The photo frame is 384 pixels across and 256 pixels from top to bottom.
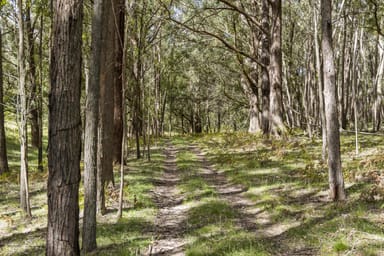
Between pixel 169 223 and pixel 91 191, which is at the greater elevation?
pixel 91 191

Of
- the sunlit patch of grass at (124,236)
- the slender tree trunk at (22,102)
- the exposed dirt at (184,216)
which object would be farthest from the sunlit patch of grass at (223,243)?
the slender tree trunk at (22,102)

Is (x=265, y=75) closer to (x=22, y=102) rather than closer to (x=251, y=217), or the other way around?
(x=251, y=217)

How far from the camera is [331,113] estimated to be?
8.47m

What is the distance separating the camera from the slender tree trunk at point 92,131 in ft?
20.7

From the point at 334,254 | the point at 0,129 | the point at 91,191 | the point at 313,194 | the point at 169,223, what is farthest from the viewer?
the point at 0,129

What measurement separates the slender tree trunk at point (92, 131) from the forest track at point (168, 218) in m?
1.06

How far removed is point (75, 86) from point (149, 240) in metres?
3.53

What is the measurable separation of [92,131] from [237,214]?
3.84 meters

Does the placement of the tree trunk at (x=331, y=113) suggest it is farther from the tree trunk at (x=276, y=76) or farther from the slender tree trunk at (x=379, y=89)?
the slender tree trunk at (x=379, y=89)

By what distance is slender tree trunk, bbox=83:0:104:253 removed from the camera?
6.32 metres

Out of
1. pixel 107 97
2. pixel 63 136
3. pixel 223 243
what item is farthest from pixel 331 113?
pixel 107 97

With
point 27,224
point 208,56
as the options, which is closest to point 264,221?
point 27,224

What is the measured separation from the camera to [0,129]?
52.0 feet

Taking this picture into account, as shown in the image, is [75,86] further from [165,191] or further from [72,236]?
[165,191]
